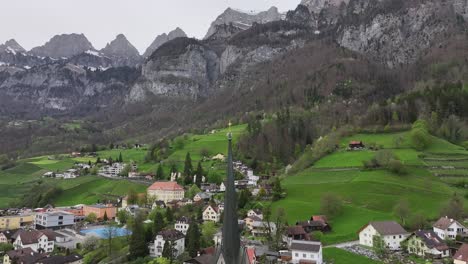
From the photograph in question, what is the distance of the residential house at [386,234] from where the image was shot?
2270 inches

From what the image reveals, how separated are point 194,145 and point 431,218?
90.9 meters

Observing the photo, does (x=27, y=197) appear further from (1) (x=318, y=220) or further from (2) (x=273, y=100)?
(2) (x=273, y=100)

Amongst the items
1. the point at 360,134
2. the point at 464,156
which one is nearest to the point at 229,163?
the point at 464,156

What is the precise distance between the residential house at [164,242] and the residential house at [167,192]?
33.2 meters

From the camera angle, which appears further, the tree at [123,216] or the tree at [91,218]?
the tree at [91,218]

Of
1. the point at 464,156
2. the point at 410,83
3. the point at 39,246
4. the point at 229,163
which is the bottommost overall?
the point at 39,246

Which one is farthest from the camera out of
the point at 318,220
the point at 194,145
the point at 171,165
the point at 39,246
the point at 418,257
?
the point at 194,145

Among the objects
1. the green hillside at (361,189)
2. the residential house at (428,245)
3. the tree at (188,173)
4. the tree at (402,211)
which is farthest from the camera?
the tree at (188,173)

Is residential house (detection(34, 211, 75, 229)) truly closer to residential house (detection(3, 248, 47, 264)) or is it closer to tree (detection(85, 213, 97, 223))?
tree (detection(85, 213, 97, 223))

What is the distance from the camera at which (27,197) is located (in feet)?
376

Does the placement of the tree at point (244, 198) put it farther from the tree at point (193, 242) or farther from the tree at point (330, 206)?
the tree at point (193, 242)

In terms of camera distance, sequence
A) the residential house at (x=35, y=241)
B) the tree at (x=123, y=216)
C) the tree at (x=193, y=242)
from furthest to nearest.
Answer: the tree at (x=123, y=216), the residential house at (x=35, y=241), the tree at (x=193, y=242)

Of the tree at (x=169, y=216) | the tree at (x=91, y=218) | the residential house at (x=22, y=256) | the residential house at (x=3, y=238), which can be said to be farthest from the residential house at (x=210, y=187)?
the residential house at (x=22, y=256)

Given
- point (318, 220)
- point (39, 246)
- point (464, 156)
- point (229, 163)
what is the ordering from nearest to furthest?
point (229, 163) < point (318, 220) < point (39, 246) < point (464, 156)
